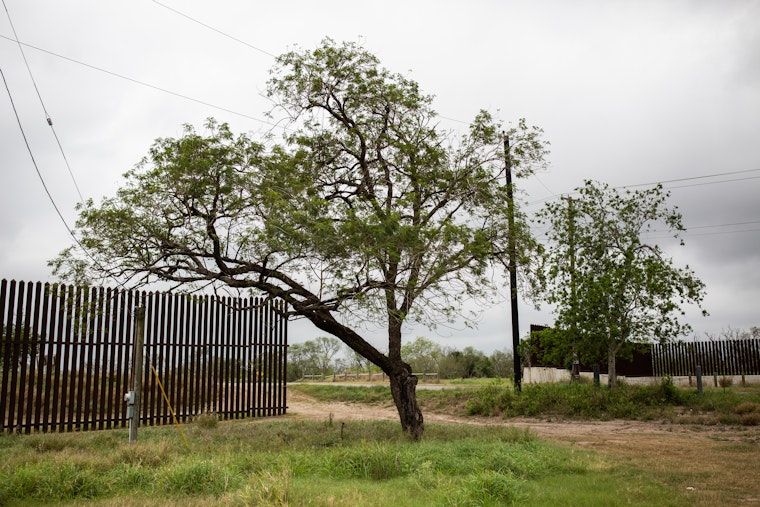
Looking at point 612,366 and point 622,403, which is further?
point 612,366

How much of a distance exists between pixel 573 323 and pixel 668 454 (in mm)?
9471

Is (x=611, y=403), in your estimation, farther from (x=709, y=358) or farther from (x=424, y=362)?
(x=424, y=362)

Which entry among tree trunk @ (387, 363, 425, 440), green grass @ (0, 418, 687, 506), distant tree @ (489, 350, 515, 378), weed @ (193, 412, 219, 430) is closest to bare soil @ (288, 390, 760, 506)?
green grass @ (0, 418, 687, 506)

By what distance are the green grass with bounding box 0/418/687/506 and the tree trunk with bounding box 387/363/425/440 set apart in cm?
85

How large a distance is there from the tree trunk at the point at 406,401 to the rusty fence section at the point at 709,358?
14.4m

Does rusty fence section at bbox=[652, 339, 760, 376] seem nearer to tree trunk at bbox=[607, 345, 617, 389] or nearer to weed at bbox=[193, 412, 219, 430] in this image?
tree trunk at bbox=[607, 345, 617, 389]

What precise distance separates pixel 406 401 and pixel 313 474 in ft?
15.2

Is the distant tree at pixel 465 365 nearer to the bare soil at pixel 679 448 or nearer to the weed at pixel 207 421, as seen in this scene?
the bare soil at pixel 679 448

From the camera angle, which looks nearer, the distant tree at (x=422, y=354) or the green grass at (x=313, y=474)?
the green grass at (x=313, y=474)

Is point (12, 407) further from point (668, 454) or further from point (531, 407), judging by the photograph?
point (531, 407)

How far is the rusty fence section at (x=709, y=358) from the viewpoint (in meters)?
22.3

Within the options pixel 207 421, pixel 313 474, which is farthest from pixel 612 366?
pixel 313 474

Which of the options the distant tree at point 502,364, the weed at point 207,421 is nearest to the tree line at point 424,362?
the distant tree at point 502,364

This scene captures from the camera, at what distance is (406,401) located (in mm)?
12906
